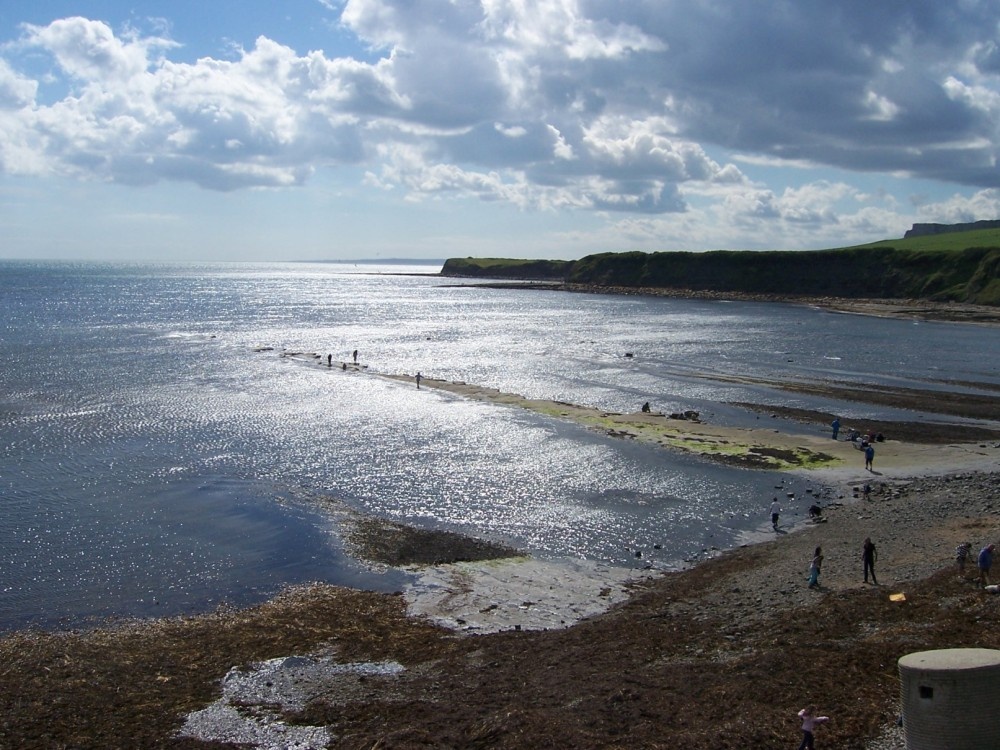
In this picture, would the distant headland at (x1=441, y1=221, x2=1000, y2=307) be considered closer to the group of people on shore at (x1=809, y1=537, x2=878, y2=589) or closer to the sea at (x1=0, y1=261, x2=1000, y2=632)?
the sea at (x1=0, y1=261, x2=1000, y2=632)

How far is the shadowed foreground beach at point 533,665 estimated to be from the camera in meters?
16.0

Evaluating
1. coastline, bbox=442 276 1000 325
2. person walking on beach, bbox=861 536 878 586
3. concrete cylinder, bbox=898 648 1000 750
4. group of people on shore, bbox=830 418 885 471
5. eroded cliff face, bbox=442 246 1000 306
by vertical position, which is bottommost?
person walking on beach, bbox=861 536 878 586

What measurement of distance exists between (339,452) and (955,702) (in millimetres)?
A: 35178

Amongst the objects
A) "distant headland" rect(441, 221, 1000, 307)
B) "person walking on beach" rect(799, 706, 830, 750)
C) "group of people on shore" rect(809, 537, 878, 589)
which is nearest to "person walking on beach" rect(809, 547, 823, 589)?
"group of people on shore" rect(809, 537, 878, 589)

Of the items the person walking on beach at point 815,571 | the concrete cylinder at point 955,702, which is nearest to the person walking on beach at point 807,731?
the concrete cylinder at point 955,702

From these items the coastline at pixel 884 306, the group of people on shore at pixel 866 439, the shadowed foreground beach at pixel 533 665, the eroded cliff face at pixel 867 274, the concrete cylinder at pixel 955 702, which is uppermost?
the eroded cliff face at pixel 867 274

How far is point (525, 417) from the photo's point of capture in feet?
173

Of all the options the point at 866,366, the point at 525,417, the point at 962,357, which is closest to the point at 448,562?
the point at 525,417

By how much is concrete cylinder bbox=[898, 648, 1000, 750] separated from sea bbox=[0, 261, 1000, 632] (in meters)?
15.7

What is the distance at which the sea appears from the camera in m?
28.3

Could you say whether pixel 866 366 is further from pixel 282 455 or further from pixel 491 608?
pixel 491 608

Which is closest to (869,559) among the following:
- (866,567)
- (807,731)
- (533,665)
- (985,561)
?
(866,567)

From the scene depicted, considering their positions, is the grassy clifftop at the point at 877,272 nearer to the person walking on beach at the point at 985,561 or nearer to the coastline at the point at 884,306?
the coastline at the point at 884,306

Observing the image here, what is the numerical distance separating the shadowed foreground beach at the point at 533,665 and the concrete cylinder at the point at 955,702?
211 centimetres
